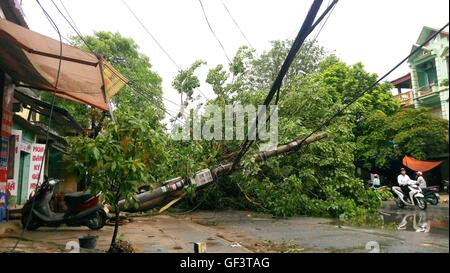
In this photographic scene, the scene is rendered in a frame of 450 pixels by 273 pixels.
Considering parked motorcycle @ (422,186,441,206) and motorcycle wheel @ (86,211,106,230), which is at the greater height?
parked motorcycle @ (422,186,441,206)

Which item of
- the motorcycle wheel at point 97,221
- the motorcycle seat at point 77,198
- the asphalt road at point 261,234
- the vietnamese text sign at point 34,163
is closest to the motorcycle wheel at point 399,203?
the asphalt road at point 261,234

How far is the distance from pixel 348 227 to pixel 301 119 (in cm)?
459

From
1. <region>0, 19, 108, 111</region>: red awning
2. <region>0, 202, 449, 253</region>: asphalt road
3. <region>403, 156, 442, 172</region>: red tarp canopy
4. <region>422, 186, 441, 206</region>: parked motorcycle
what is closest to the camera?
<region>403, 156, 442, 172</region>: red tarp canopy

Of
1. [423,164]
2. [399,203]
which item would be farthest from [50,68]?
[399,203]

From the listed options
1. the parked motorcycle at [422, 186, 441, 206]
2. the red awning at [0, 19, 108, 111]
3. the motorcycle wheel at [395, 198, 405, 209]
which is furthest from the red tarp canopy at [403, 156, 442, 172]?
the motorcycle wheel at [395, 198, 405, 209]

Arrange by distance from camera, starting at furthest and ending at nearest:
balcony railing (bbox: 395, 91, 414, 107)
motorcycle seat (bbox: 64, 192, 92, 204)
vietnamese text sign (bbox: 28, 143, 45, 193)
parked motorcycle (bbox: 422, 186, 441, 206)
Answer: vietnamese text sign (bbox: 28, 143, 45, 193)
motorcycle seat (bbox: 64, 192, 92, 204)
balcony railing (bbox: 395, 91, 414, 107)
parked motorcycle (bbox: 422, 186, 441, 206)

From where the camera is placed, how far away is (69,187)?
1933 cm

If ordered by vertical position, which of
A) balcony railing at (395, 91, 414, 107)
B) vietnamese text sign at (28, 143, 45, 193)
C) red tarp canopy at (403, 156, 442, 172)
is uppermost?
balcony railing at (395, 91, 414, 107)

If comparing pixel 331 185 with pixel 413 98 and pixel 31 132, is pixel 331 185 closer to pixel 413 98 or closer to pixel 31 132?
pixel 413 98

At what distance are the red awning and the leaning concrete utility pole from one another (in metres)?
3.68

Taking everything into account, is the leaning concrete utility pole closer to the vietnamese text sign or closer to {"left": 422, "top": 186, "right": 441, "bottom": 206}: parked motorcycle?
the vietnamese text sign

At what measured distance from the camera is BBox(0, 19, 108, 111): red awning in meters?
5.99

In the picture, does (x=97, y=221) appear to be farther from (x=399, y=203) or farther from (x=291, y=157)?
(x=399, y=203)
